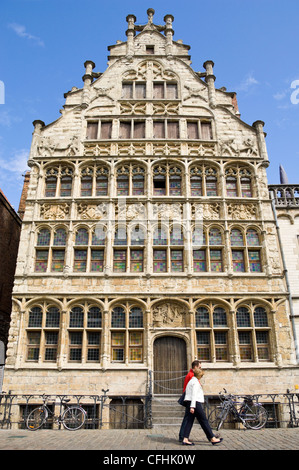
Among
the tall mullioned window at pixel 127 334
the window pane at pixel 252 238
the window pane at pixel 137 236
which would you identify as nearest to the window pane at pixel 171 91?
the window pane at pixel 137 236

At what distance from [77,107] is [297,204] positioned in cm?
1141

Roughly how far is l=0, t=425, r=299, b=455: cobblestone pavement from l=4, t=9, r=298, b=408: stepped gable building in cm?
358

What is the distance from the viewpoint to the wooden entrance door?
13.1m

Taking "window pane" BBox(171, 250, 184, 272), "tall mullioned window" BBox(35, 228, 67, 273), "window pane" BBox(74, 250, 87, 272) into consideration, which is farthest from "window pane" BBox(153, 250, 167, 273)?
"tall mullioned window" BBox(35, 228, 67, 273)

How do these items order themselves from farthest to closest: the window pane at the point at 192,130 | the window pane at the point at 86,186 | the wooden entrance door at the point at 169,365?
the window pane at the point at 192,130, the window pane at the point at 86,186, the wooden entrance door at the point at 169,365

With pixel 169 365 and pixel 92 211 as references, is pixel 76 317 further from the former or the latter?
pixel 92 211

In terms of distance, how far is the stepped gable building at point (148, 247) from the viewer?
13.4 m

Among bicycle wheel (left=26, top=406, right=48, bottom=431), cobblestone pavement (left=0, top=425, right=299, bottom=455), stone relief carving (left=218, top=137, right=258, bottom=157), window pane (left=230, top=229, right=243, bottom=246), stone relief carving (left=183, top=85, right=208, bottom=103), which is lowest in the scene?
cobblestone pavement (left=0, top=425, right=299, bottom=455)

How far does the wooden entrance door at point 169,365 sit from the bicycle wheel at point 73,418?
9.70 ft

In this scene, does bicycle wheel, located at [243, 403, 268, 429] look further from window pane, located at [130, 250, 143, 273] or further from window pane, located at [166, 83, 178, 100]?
window pane, located at [166, 83, 178, 100]

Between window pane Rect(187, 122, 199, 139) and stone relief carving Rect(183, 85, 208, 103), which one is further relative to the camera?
stone relief carving Rect(183, 85, 208, 103)

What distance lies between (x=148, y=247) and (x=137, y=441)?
793 cm

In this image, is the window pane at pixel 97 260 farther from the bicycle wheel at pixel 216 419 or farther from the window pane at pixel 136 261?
the bicycle wheel at pixel 216 419

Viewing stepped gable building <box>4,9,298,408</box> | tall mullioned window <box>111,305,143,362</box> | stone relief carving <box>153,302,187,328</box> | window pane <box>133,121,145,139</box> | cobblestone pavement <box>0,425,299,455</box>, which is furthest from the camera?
window pane <box>133,121,145,139</box>
